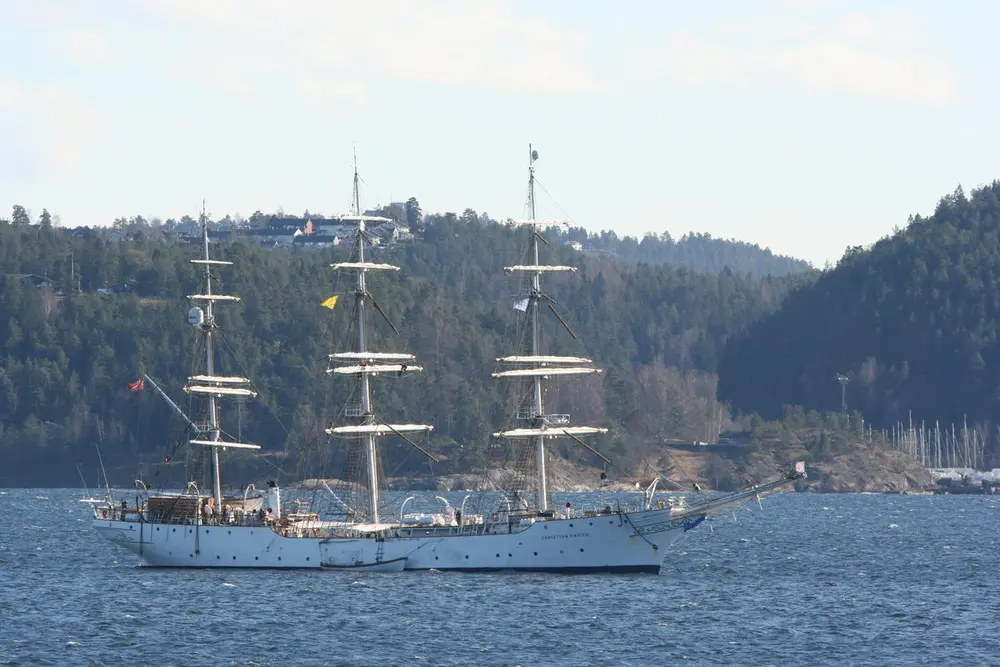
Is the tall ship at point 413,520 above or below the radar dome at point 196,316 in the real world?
below

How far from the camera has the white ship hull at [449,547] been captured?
96188 mm

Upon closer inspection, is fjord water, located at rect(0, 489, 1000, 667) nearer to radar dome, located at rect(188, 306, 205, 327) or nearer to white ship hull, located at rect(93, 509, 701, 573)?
white ship hull, located at rect(93, 509, 701, 573)

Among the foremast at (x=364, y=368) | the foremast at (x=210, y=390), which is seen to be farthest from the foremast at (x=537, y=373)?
the foremast at (x=210, y=390)

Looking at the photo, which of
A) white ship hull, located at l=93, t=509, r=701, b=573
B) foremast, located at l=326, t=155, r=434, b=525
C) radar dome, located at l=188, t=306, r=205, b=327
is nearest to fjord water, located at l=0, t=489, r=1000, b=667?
white ship hull, located at l=93, t=509, r=701, b=573

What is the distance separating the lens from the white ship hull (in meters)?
96.2

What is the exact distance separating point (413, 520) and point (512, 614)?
2152 cm

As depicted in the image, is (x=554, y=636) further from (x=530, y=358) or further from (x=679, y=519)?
(x=530, y=358)

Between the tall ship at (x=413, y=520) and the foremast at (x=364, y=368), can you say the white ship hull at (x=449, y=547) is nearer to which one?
the tall ship at (x=413, y=520)

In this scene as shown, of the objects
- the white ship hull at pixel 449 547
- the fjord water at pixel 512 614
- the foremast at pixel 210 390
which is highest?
the foremast at pixel 210 390

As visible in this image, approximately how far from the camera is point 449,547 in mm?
98125

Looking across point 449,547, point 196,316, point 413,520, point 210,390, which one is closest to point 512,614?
point 449,547

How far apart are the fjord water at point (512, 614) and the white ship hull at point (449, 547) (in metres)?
1.04

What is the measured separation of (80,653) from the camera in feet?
236

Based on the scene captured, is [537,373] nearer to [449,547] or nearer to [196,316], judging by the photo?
[449,547]
